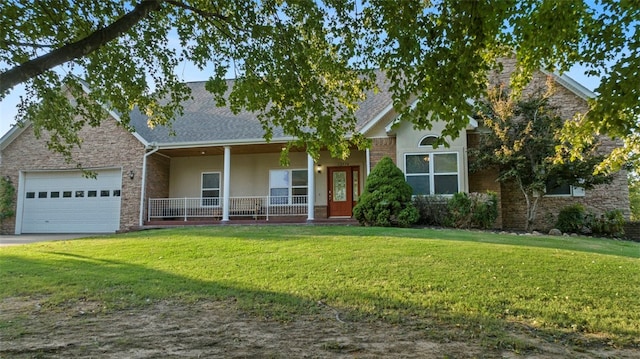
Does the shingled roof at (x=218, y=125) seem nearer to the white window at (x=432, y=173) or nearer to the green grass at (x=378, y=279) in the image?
the white window at (x=432, y=173)

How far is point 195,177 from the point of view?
18234 mm

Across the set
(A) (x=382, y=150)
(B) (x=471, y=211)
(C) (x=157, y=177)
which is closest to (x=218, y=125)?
(C) (x=157, y=177)

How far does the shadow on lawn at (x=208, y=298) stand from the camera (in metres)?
4.20

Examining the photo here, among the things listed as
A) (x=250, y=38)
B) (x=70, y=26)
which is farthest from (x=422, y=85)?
(x=70, y=26)

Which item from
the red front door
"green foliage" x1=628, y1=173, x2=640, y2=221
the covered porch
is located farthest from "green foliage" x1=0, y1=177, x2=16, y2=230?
"green foliage" x1=628, y1=173, x2=640, y2=221

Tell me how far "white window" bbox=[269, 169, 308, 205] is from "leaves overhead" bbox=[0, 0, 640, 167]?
31.2 feet

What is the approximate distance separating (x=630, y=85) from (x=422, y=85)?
2238 mm

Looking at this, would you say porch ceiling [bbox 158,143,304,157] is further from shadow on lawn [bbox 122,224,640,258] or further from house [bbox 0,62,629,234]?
shadow on lawn [bbox 122,224,640,258]

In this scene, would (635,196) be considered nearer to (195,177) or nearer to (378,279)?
(195,177)

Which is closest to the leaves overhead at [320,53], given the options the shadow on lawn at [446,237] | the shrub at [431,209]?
the shadow on lawn at [446,237]

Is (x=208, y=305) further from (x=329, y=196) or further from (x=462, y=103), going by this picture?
(x=329, y=196)

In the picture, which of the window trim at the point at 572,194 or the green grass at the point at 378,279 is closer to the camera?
the green grass at the point at 378,279

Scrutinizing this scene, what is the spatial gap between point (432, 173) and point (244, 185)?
816cm

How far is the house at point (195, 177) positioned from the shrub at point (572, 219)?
818mm
